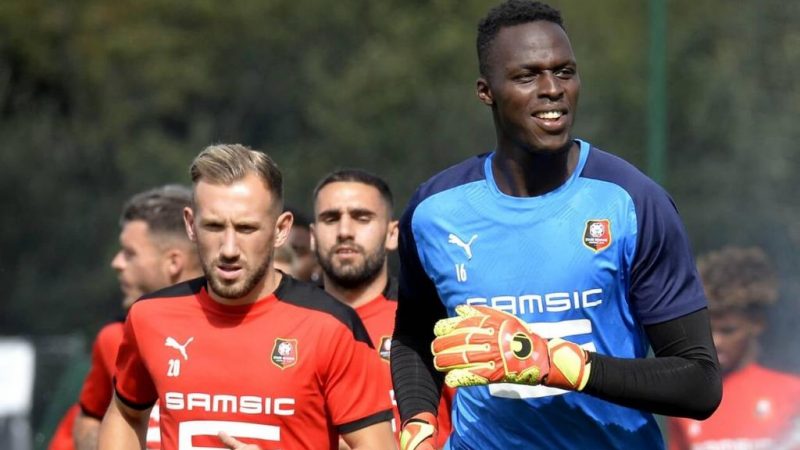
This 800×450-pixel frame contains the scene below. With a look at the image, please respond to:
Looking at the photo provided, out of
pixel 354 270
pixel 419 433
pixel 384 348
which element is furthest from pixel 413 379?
pixel 354 270

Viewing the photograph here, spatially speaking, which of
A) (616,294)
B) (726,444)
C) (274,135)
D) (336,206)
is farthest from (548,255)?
(274,135)

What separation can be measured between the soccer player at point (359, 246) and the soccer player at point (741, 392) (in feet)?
5.80

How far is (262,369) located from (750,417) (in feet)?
10.7

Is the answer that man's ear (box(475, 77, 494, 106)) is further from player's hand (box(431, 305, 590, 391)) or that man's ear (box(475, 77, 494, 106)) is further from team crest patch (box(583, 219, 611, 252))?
player's hand (box(431, 305, 590, 391))

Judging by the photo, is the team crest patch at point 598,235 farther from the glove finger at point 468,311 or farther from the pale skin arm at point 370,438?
the pale skin arm at point 370,438

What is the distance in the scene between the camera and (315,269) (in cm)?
775

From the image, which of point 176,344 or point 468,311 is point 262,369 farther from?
point 468,311

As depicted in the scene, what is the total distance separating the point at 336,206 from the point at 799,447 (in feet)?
7.97

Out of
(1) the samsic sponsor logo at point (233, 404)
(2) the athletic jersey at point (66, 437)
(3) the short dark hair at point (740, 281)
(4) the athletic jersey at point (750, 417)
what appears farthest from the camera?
(2) the athletic jersey at point (66, 437)

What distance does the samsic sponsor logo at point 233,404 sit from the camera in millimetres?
4316

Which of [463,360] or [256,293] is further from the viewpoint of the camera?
[256,293]

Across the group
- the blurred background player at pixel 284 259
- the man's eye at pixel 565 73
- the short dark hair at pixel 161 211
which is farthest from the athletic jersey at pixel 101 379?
the man's eye at pixel 565 73

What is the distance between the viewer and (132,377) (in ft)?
15.1

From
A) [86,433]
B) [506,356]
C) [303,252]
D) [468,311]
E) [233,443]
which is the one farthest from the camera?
[303,252]
